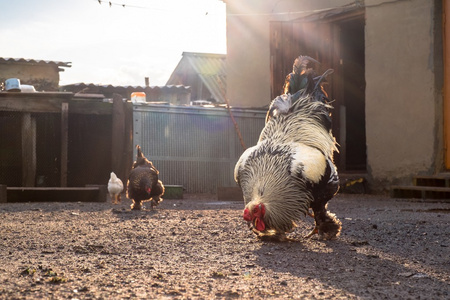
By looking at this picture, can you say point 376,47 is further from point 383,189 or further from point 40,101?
point 40,101

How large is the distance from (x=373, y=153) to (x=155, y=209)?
566 centimetres

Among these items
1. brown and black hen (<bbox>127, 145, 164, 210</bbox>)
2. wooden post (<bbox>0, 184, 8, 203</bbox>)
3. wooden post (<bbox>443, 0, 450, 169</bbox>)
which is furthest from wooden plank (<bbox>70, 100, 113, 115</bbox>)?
wooden post (<bbox>443, 0, 450, 169</bbox>)

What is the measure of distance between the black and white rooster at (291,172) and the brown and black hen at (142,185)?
3.35m

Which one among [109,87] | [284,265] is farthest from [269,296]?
[109,87]

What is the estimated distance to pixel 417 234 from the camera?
641 centimetres

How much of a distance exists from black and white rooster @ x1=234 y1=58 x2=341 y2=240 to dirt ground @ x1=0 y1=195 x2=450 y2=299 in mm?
260

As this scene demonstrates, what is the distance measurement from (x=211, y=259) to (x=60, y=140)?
9170mm

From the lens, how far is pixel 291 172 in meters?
5.39

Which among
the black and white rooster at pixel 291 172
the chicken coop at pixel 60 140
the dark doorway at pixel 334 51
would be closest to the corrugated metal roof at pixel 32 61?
the chicken coop at pixel 60 140

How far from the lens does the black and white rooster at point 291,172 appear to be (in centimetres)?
539

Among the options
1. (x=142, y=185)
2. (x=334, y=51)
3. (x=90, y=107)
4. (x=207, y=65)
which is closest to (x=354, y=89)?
(x=334, y=51)

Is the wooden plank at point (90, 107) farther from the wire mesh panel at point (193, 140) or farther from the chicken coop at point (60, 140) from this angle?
the wire mesh panel at point (193, 140)

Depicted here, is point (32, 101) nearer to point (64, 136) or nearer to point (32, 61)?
point (64, 136)

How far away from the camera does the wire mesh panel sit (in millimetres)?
13734
